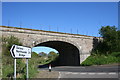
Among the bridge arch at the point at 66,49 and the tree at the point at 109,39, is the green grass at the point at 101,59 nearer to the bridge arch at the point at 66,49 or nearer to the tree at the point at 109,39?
the tree at the point at 109,39

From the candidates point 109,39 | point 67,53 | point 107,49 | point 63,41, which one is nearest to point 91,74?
point 63,41

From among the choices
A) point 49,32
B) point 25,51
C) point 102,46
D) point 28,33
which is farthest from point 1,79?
point 102,46

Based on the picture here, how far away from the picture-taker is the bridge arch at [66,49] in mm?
29328

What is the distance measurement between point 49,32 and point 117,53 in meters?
13.7

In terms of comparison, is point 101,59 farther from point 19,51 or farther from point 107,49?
point 19,51

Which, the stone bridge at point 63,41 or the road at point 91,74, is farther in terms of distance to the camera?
the stone bridge at point 63,41

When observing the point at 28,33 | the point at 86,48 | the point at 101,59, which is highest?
the point at 28,33

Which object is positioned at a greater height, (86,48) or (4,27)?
(4,27)

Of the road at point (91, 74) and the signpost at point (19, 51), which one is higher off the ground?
the signpost at point (19, 51)

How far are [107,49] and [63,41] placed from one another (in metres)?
10.2

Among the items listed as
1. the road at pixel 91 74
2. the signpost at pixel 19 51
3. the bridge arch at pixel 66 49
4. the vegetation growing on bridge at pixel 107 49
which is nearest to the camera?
the signpost at pixel 19 51

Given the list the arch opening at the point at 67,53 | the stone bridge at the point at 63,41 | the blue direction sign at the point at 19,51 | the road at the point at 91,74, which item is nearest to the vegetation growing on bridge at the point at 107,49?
the stone bridge at the point at 63,41

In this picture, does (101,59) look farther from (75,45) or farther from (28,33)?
(28,33)

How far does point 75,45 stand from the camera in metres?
30.5
